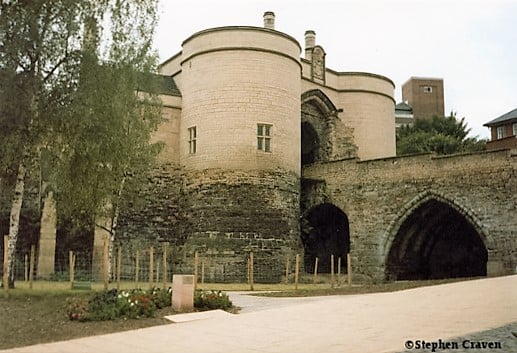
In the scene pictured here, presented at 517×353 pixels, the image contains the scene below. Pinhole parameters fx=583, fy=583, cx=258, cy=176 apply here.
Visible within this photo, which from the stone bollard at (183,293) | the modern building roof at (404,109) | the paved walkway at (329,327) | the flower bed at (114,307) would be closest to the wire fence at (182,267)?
the stone bollard at (183,293)

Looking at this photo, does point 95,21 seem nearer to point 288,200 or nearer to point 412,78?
point 288,200

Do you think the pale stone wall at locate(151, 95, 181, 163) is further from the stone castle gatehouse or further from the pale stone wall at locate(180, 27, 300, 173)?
the pale stone wall at locate(180, 27, 300, 173)

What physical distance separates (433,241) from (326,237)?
194 inches

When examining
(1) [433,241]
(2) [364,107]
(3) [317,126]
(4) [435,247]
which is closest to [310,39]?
(2) [364,107]

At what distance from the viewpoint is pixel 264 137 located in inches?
894

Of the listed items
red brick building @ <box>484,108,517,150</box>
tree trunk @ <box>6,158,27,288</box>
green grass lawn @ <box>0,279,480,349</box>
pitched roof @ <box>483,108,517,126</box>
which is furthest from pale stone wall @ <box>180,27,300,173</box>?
green grass lawn @ <box>0,279,480,349</box>

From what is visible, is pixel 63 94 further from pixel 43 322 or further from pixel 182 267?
pixel 182 267

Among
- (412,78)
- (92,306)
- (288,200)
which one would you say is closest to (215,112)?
(288,200)

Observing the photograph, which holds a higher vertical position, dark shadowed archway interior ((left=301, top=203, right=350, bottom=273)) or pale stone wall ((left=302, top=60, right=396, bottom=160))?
pale stone wall ((left=302, top=60, right=396, bottom=160))

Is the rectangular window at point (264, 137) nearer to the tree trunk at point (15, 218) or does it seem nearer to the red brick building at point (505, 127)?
the red brick building at point (505, 127)

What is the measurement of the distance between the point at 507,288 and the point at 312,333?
5.35 m

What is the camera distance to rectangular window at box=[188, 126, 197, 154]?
23.6m

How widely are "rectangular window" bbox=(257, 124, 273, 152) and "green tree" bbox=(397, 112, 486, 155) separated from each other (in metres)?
16.5

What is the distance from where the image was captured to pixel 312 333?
8.31m
